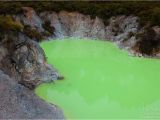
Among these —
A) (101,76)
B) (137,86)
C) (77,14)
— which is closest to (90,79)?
(101,76)

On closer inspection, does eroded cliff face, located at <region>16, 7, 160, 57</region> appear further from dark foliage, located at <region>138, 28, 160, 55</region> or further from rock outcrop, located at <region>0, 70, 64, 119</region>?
rock outcrop, located at <region>0, 70, 64, 119</region>

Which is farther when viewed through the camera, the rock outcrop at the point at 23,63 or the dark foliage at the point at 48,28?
the dark foliage at the point at 48,28

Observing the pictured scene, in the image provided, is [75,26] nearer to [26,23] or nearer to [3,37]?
[26,23]

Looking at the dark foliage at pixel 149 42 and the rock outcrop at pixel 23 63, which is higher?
the rock outcrop at pixel 23 63

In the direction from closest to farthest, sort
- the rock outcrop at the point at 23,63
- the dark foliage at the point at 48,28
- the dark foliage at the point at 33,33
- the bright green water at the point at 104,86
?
the bright green water at the point at 104,86, the rock outcrop at the point at 23,63, the dark foliage at the point at 33,33, the dark foliage at the point at 48,28

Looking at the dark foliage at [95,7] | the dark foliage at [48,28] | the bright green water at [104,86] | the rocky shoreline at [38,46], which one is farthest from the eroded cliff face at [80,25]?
the bright green water at [104,86]

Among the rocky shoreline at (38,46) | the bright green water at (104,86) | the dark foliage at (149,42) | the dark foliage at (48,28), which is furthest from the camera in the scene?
the dark foliage at (48,28)

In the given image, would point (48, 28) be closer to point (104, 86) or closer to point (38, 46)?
point (38, 46)

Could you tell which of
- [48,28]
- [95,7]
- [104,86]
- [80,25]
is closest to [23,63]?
[104,86]

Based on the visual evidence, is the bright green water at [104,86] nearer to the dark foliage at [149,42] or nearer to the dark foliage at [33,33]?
the dark foliage at [149,42]
